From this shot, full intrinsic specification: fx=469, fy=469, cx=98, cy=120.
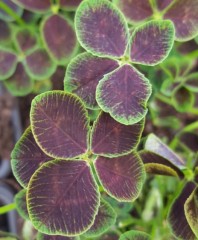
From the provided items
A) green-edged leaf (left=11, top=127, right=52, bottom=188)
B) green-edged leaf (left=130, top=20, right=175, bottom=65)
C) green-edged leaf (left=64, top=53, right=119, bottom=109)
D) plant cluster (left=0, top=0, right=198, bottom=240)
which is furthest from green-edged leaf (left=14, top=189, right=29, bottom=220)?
green-edged leaf (left=130, top=20, right=175, bottom=65)

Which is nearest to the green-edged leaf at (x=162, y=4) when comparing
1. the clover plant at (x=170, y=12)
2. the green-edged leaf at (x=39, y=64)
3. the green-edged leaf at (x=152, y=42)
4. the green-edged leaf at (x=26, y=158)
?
the clover plant at (x=170, y=12)

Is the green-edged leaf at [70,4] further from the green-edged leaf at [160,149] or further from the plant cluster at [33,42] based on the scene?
the green-edged leaf at [160,149]

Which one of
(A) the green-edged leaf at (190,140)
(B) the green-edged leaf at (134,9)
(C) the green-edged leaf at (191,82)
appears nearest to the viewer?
(B) the green-edged leaf at (134,9)

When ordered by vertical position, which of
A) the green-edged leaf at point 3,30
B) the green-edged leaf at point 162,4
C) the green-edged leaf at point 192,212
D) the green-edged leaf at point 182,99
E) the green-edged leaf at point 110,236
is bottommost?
the green-edged leaf at point 110,236

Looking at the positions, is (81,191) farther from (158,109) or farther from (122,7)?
(158,109)

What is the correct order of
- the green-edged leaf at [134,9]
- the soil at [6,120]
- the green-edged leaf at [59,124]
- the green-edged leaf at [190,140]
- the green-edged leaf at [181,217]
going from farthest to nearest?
the soil at [6,120] → the green-edged leaf at [190,140] → the green-edged leaf at [134,9] → the green-edged leaf at [181,217] → the green-edged leaf at [59,124]

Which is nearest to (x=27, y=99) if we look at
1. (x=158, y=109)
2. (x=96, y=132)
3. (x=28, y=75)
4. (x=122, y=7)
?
(x=28, y=75)

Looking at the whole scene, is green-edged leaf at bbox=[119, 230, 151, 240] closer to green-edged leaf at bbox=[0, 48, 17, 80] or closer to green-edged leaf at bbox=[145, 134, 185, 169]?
green-edged leaf at bbox=[145, 134, 185, 169]
